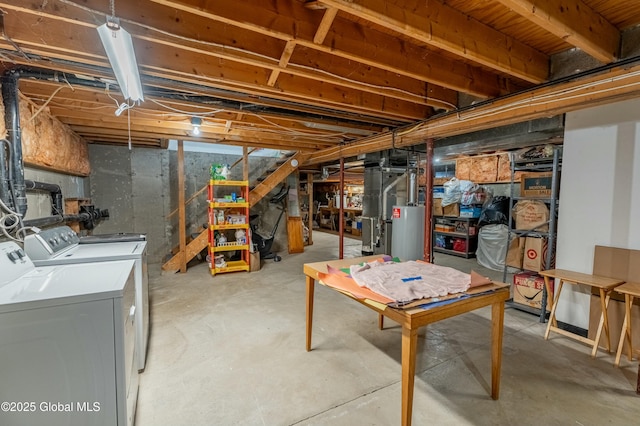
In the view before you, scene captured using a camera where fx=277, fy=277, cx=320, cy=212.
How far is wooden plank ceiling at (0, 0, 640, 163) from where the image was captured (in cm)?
168

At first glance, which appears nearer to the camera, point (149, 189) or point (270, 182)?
point (149, 189)

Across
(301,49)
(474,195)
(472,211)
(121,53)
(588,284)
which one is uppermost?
(301,49)

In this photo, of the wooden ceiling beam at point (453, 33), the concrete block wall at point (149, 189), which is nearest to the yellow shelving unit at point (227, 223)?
the concrete block wall at point (149, 189)

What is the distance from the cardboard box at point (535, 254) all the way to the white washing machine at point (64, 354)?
4.05m

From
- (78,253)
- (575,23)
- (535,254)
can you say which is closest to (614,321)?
(535,254)

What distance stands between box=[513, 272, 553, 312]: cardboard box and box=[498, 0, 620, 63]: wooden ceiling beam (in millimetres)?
2335

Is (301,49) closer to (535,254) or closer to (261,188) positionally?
(535,254)

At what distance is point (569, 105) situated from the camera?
7.81 ft

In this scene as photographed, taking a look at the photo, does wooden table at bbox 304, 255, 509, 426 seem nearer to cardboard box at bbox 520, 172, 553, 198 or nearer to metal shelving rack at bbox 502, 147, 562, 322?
metal shelving rack at bbox 502, 147, 562, 322

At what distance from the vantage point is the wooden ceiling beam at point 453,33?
159cm

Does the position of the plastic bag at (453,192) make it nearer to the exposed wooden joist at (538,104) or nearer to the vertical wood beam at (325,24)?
the exposed wooden joist at (538,104)

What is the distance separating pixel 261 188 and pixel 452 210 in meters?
4.29

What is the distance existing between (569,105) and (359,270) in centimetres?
231

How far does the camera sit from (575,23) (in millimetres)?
1813
